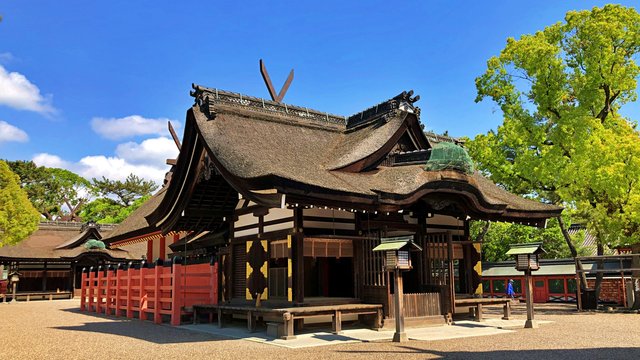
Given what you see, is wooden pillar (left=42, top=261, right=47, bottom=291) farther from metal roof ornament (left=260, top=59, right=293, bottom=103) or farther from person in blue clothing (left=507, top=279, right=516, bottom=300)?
person in blue clothing (left=507, top=279, right=516, bottom=300)

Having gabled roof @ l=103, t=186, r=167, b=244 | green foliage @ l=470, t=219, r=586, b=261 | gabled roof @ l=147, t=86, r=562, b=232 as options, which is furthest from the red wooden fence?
green foliage @ l=470, t=219, r=586, b=261

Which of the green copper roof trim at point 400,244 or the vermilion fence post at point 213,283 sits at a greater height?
the green copper roof trim at point 400,244

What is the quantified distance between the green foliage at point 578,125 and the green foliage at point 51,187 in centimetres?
4931

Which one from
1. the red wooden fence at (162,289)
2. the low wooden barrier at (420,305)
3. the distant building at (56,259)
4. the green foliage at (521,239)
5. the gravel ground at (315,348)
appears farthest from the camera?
the distant building at (56,259)

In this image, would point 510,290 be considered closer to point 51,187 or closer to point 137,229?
point 137,229

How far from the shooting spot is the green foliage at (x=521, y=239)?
33.7m

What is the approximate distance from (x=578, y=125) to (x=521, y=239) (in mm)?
14847

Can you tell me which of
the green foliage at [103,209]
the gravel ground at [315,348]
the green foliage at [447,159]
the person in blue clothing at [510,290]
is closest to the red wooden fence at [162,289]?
the gravel ground at [315,348]

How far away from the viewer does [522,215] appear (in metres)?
16.2

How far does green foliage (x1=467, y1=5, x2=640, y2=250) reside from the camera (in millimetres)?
19094

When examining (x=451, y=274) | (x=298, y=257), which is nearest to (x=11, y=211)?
(x=298, y=257)

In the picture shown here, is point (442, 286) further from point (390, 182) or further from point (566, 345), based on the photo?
point (566, 345)

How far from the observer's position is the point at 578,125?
67.1 ft

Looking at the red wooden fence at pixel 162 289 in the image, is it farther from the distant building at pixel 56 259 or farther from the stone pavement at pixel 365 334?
the distant building at pixel 56 259
